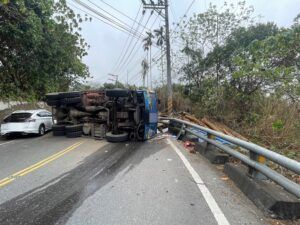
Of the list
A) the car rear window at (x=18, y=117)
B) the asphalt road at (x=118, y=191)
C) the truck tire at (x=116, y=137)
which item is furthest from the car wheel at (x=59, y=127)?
the asphalt road at (x=118, y=191)

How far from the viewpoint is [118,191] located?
235 inches

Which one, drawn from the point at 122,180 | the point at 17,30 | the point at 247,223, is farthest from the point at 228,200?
the point at 17,30

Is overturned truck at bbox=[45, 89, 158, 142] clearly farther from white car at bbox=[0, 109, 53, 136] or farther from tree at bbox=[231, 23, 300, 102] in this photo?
tree at bbox=[231, 23, 300, 102]

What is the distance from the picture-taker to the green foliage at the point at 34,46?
1396 cm

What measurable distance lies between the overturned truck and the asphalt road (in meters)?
3.83

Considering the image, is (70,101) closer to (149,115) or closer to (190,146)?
(149,115)

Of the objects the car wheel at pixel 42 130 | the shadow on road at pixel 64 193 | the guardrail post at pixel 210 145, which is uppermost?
the guardrail post at pixel 210 145

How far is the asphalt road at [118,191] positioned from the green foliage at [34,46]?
709 centimetres

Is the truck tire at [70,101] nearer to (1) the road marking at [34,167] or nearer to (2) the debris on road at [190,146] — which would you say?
(1) the road marking at [34,167]

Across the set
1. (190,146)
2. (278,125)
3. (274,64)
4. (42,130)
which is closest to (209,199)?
(190,146)

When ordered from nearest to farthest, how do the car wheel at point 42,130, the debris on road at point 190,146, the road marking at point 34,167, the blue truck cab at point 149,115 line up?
the road marking at point 34,167
the debris on road at point 190,146
the blue truck cab at point 149,115
the car wheel at point 42,130

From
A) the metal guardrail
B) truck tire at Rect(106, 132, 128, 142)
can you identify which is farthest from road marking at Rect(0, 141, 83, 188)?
the metal guardrail

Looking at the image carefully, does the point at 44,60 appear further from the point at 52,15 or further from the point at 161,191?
the point at 161,191

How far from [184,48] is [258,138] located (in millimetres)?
17994
